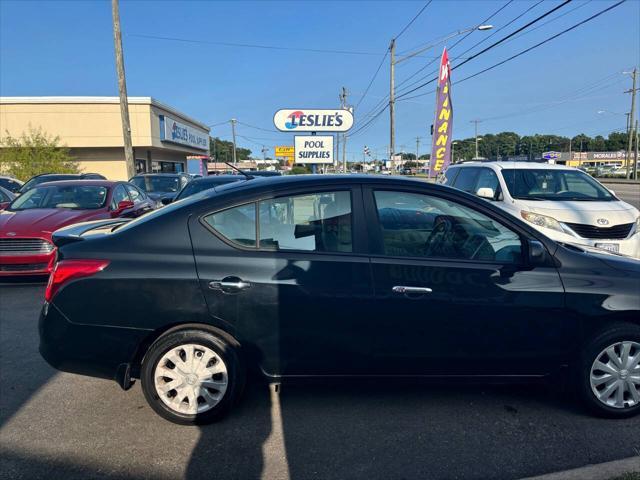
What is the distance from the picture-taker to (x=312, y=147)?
13.1 m

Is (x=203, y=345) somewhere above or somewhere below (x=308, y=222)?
below

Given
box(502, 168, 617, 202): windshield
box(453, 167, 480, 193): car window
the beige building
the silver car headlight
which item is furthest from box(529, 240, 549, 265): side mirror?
the beige building

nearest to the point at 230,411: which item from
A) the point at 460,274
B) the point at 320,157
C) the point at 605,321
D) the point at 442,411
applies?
the point at 442,411

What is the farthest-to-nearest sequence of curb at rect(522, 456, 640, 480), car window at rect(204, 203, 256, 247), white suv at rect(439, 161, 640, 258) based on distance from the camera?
white suv at rect(439, 161, 640, 258) → car window at rect(204, 203, 256, 247) → curb at rect(522, 456, 640, 480)

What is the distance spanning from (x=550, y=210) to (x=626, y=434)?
444 centimetres

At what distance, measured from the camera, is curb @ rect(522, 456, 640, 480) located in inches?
100

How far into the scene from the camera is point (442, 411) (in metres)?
3.33

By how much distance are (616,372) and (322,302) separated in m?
2.12

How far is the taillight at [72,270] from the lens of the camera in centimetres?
305

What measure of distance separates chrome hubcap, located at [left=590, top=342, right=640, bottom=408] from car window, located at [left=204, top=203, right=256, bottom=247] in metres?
2.55

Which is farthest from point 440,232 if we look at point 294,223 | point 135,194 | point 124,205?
point 135,194

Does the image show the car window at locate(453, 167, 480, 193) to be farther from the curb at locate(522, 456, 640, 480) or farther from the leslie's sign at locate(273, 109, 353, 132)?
the curb at locate(522, 456, 640, 480)

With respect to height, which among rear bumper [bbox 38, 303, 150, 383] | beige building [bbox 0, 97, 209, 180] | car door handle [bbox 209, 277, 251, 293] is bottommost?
rear bumper [bbox 38, 303, 150, 383]

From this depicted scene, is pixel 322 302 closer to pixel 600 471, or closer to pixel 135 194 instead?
pixel 600 471
